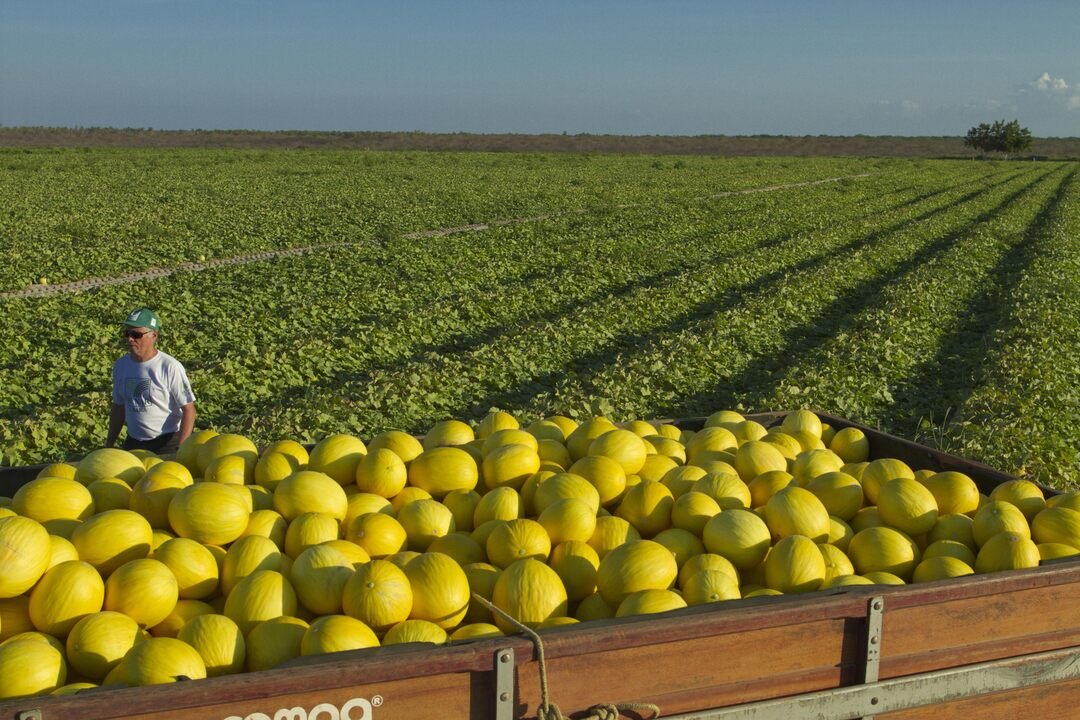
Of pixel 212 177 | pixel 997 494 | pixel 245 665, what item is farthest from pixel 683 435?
pixel 212 177

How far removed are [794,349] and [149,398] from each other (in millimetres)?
9331

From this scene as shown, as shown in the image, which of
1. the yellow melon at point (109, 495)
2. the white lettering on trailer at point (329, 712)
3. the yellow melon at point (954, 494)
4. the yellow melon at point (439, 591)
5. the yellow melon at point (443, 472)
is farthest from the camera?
the yellow melon at point (443, 472)

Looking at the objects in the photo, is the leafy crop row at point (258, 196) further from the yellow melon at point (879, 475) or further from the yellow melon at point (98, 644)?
the yellow melon at point (879, 475)

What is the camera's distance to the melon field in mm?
10039

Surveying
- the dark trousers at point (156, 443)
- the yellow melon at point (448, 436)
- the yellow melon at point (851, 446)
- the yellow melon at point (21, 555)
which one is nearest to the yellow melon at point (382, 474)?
the yellow melon at point (448, 436)

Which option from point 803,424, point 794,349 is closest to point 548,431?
point 803,424

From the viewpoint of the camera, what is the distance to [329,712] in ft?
7.73

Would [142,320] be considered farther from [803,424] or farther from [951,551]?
[951,551]

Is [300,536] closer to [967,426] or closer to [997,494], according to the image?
[997,494]

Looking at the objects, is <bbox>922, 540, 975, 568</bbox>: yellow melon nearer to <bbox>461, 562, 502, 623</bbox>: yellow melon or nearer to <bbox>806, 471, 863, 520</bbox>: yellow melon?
<bbox>806, 471, 863, 520</bbox>: yellow melon

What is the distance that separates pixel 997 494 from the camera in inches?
161

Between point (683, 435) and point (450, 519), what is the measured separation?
2103 millimetres

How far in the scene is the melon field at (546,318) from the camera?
10.0m

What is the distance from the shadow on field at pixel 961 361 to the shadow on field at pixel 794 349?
142 centimetres
